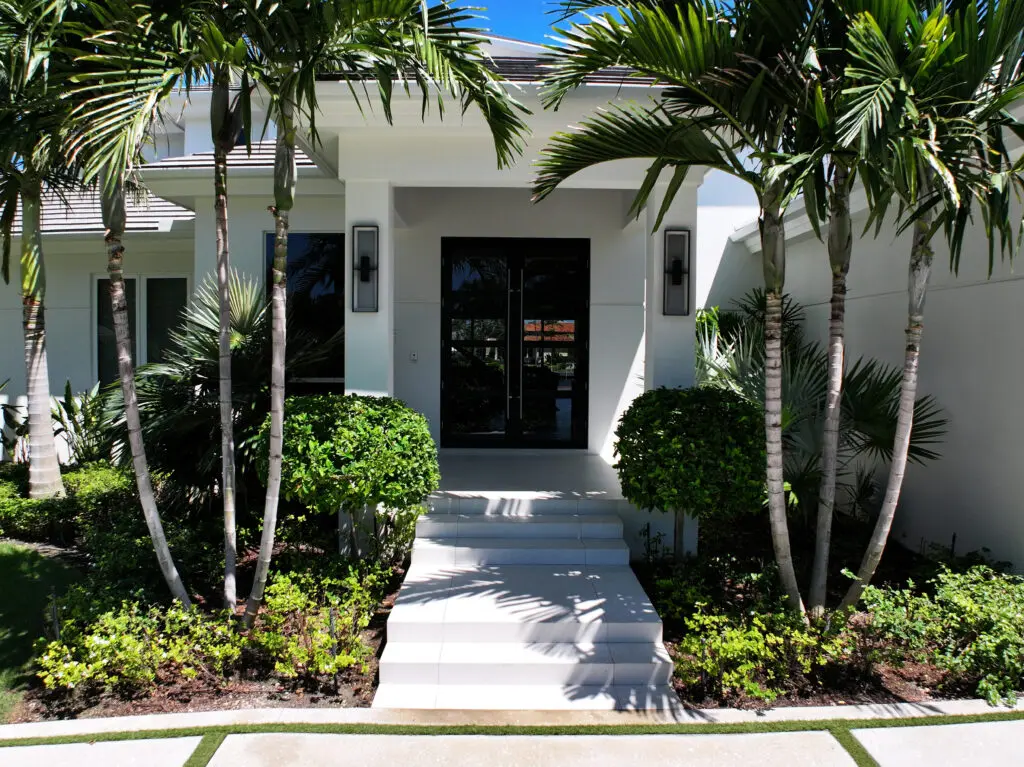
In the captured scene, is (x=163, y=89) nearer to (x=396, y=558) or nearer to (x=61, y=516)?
(x=396, y=558)

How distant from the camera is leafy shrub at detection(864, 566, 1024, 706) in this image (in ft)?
14.1

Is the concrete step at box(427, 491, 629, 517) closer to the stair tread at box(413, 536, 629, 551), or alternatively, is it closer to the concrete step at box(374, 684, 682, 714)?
the stair tread at box(413, 536, 629, 551)

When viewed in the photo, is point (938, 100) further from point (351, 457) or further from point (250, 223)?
point (250, 223)

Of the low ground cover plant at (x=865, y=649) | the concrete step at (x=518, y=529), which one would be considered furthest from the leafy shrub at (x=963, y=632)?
the concrete step at (x=518, y=529)

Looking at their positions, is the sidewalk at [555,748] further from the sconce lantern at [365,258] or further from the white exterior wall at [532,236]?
the white exterior wall at [532,236]

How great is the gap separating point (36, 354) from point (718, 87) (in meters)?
7.36

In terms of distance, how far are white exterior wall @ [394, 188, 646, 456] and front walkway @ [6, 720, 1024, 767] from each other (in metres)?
5.79

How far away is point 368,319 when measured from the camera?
6559 millimetres

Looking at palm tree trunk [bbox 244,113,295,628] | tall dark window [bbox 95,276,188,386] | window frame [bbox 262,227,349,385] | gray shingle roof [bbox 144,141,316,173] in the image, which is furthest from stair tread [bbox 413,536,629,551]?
tall dark window [bbox 95,276,188,386]

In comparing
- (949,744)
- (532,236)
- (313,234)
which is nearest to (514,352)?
(532,236)

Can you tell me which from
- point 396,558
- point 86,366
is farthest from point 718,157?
point 86,366

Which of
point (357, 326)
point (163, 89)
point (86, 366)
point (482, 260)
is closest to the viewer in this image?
point (163, 89)

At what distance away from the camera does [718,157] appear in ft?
15.6

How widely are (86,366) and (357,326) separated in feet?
21.1
